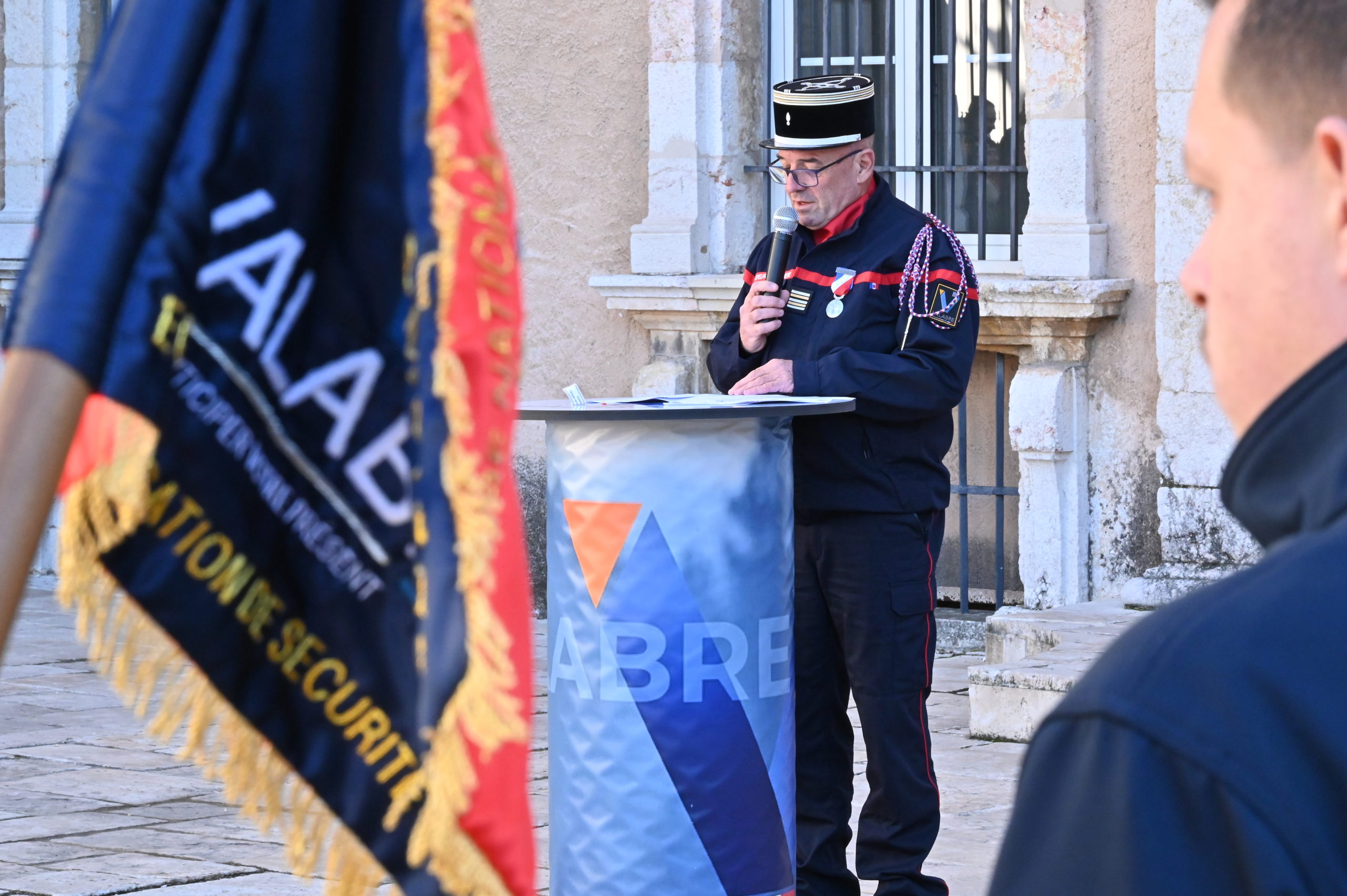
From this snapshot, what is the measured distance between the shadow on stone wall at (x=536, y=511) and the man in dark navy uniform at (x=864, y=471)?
4.41 m

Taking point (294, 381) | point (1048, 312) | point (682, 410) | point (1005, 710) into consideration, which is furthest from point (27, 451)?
point (1048, 312)

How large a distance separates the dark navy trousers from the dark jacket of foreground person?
3.59m

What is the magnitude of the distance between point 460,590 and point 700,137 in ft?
24.4

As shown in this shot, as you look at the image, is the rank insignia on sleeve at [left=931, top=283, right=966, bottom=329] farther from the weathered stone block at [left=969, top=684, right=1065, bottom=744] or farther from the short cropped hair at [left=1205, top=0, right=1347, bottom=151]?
the short cropped hair at [left=1205, top=0, right=1347, bottom=151]

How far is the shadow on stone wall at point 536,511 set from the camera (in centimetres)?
920

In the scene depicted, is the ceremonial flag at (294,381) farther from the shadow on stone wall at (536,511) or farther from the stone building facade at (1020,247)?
the shadow on stone wall at (536,511)

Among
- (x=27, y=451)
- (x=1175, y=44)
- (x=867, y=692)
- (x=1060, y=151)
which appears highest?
(x=1175, y=44)

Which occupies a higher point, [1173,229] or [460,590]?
[1173,229]

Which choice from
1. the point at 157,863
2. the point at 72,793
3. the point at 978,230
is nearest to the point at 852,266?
the point at 157,863

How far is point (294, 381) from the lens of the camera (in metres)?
1.51

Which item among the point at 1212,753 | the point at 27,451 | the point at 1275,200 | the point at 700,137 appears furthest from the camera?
the point at 700,137

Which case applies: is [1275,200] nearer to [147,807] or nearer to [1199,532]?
[147,807]

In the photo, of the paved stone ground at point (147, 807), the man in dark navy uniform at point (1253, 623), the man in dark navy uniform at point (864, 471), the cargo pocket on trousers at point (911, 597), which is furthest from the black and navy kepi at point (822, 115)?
the man in dark navy uniform at point (1253, 623)

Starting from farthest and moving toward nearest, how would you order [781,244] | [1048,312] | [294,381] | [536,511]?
1. [536,511]
2. [1048,312]
3. [781,244]
4. [294,381]
